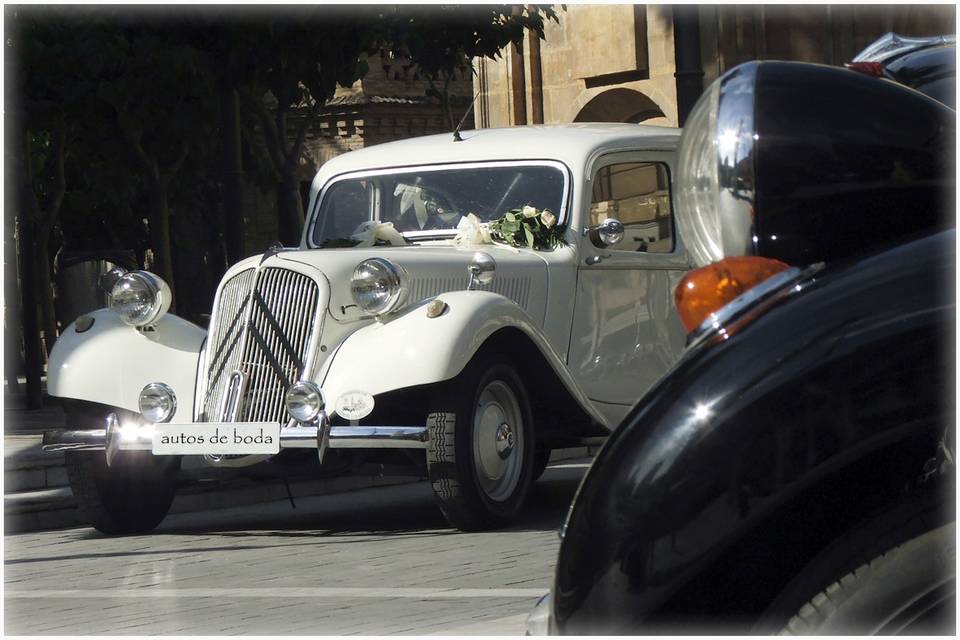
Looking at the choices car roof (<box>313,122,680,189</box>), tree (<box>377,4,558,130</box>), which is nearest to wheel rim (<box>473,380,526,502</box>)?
car roof (<box>313,122,680,189</box>)

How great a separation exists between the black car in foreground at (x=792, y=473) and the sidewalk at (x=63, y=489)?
5.84 m

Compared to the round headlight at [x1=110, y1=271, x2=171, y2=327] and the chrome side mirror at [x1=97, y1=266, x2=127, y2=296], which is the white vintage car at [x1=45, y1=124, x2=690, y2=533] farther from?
the chrome side mirror at [x1=97, y1=266, x2=127, y2=296]

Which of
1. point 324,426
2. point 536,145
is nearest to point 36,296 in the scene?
point 536,145

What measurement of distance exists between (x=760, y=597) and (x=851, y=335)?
0.34 meters

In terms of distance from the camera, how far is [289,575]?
21.2 feet

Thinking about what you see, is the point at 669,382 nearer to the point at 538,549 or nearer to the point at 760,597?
the point at 760,597

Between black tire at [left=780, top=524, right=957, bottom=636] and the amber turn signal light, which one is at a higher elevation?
the amber turn signal light

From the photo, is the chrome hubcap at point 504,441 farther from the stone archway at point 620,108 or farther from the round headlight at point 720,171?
the stone archway at point 620,108

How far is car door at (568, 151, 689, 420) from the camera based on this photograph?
8898 millimetres

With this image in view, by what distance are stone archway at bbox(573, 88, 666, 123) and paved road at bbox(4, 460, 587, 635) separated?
14225 mm

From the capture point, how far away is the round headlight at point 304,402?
7.50m

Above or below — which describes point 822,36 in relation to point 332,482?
above

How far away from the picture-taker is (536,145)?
30.6ft

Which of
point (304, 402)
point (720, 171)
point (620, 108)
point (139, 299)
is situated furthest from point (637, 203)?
point (620, 108)
